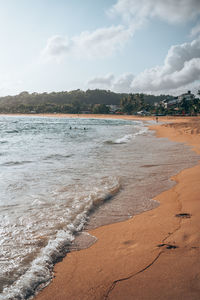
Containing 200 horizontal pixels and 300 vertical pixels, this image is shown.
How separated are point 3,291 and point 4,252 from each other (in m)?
0.73

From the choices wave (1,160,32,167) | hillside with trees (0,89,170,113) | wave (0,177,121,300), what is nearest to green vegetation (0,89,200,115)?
hillside with trees (0,89,170,113)

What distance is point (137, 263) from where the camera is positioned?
2.38m

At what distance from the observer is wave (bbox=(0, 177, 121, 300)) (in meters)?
2.12

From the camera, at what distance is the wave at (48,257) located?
2117mm

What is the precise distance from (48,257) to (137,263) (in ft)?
3.71

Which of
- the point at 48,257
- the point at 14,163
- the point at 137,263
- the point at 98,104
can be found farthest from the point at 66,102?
the point at 137,263

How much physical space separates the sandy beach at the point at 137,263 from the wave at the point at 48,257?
0.12 m

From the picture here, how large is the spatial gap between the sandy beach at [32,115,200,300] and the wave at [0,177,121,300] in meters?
0.12

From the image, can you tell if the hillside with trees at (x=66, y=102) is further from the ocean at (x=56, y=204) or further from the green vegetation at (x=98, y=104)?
the ocean at (x=56, y=204)

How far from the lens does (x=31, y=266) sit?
8.11 feet

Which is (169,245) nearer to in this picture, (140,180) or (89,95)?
(140,180)

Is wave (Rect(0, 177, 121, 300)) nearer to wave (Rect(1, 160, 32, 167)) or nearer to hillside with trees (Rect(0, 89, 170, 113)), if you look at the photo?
wave (Rect(1, 160, 32, 167))

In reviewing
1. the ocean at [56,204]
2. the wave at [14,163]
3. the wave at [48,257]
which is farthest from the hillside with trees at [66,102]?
the wave at [48,257]

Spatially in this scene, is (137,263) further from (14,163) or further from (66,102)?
(66,102)
